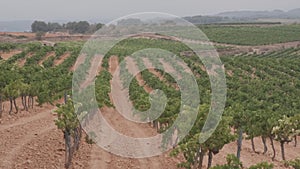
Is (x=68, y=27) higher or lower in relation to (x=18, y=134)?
higher

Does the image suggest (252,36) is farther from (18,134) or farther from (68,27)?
(18,134)

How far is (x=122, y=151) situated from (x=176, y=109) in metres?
4.04

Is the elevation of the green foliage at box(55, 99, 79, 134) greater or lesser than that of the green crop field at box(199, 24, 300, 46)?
lesser

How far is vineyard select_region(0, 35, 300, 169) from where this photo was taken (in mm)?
14586

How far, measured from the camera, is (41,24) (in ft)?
480

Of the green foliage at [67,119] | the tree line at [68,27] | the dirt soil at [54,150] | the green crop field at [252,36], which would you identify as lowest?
the dirt soil at [54,150]

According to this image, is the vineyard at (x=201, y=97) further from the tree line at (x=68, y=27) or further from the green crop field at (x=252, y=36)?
Answer: the tree line at (x=68, y=27)

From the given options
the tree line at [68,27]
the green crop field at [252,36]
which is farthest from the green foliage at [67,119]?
the tree line at [68,27]

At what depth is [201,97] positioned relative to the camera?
2847cm

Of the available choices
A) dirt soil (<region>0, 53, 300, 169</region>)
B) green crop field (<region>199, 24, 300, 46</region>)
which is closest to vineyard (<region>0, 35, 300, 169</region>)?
dirt soil (<region>0, 53, 300, 169</region>)

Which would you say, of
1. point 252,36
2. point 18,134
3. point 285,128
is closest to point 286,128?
point 285,128

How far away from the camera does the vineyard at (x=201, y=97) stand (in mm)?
14586

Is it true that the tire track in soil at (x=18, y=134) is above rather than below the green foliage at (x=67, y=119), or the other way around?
below

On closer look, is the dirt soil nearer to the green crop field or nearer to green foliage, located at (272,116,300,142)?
green foliage, located at (272,116,300,142)
